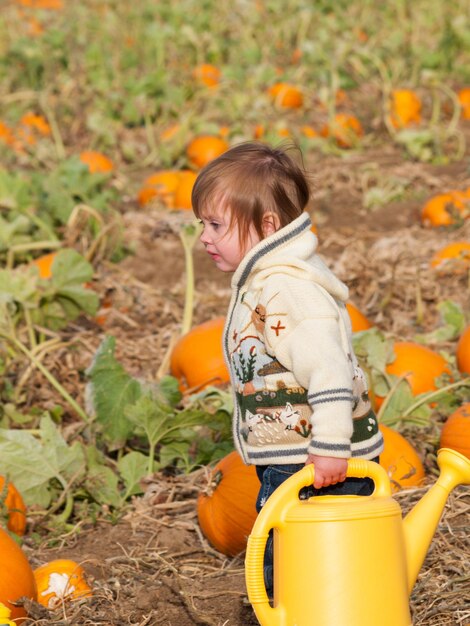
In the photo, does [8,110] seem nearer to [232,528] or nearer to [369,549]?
[232,528]

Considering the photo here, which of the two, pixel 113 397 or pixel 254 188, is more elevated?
pixel 254 188

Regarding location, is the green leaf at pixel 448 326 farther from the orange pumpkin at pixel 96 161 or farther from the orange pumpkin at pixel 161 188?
the orange pumpkin at pixel 96 161

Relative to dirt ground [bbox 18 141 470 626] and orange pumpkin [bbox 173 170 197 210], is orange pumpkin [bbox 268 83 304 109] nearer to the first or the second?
dirt ground [bbox 18 141 470 626]

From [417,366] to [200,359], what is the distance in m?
0.83

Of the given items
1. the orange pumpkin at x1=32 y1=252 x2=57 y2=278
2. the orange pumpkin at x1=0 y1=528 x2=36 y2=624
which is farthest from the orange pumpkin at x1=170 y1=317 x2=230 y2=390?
Answer: the orange pumpkin at x1=0 y1=528 x2=36 y2=624

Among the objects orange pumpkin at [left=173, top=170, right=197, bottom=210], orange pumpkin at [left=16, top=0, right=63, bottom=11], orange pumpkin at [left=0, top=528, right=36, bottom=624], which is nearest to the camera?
orange pumpkin at [left=0, top=528, right=36, bottom=624]

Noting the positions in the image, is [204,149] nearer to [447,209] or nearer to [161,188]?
[161,188]

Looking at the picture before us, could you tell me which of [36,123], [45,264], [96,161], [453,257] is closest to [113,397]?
[45,264]

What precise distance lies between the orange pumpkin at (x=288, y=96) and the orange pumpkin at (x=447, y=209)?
2.58m

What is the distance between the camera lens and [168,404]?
367cm

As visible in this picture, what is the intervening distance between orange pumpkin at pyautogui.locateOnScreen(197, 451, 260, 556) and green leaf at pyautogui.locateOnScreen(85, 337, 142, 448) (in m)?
0.47

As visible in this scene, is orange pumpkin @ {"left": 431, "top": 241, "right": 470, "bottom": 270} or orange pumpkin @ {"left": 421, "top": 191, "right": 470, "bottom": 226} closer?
orange pumpkin @ {"left": 431, "top": 241, "right": 470, "bottom": 270}

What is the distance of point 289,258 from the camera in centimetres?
245

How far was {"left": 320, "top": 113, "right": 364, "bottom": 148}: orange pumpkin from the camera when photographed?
7.61 metres
